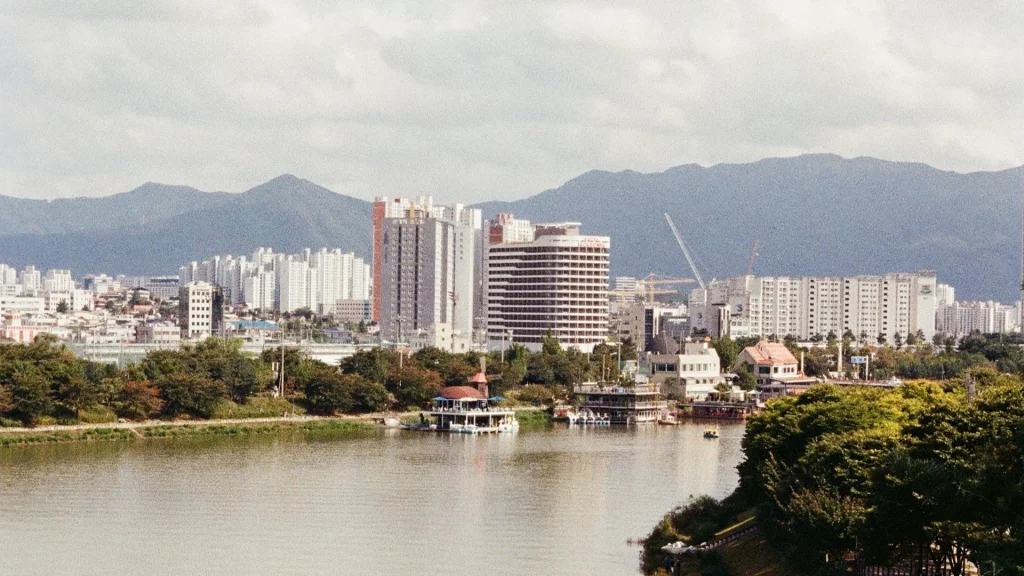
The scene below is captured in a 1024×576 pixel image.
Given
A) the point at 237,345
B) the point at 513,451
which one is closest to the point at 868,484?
the point at 513,451

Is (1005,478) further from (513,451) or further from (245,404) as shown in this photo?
(245,404)

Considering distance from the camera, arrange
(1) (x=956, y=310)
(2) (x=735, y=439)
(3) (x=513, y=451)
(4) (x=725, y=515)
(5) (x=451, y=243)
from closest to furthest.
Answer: (4) (x=725, y=515) → (3) (x=513, y=451) → (2) (x=735, y=439) → (5) (x=451, y=243) → (1) (x=956, y=310)

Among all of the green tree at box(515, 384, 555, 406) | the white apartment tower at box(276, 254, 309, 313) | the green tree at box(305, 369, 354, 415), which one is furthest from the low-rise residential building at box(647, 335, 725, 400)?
the white apartment tower at box(276, 254, 309, 313)

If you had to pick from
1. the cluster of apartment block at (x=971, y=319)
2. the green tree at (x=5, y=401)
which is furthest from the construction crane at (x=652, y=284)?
the green tree at (x=5, y=401)

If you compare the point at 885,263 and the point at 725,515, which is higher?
the point at 885,263

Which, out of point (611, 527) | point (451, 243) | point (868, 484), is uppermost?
point (451, 243)

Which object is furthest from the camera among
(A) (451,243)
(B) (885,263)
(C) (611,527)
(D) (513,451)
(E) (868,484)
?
(B) (885,263)

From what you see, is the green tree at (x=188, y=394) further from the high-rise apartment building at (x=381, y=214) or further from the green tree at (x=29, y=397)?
the high-rise apartment building at (x=381, y=214)
